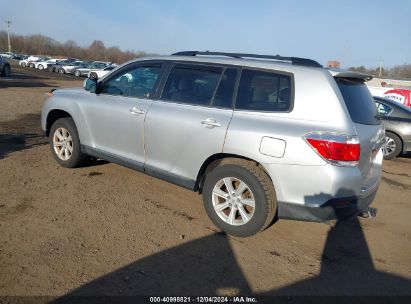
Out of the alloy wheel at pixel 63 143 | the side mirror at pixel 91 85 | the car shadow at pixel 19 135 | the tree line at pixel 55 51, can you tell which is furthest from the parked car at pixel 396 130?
the tree line at pixel 55 51

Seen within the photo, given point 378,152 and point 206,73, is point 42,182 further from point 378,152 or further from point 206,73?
point 378,152

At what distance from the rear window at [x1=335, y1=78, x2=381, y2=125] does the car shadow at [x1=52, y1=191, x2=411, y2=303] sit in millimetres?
1405

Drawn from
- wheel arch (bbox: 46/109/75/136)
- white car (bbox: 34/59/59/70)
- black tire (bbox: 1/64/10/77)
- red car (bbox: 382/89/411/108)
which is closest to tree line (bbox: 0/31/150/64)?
white car (bbox: 34/59/59/70)

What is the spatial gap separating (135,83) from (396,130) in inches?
256

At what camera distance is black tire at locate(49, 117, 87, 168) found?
5.62m

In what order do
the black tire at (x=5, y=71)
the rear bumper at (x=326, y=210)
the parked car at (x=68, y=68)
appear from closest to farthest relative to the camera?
1. the rear bumper at (x=326, y=210)
2. the black tire at (x=5, y=71)
3. the parked car at (x=68, y=68)

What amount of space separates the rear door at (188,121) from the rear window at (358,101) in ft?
3.78

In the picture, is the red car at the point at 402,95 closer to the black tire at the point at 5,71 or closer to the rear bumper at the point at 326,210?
the rear bumper at the point at 326,210

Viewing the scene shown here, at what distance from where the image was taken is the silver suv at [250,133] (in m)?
3.59

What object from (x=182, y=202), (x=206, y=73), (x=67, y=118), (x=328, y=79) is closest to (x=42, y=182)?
Result: (x=67, y=118)

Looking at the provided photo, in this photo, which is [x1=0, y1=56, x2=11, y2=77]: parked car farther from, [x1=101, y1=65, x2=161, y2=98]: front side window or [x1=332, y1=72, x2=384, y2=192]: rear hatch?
[x1=332, y1=72, x2=384, y2=192]: rear hatch

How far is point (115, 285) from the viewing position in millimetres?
3084

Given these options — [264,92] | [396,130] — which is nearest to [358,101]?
[264,92]

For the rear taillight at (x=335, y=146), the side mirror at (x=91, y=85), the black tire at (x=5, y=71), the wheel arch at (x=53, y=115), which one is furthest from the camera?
the black tire at (x=5, y=71)
